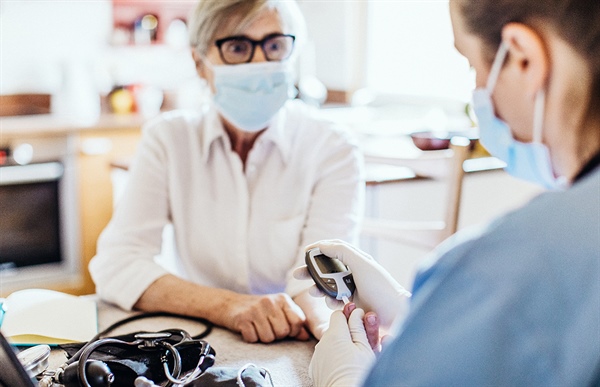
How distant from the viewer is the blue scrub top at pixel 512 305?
54 centimetres

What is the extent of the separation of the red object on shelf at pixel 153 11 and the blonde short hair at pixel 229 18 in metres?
2.26

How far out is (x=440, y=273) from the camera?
562 mm

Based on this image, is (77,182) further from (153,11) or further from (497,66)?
(497,66)

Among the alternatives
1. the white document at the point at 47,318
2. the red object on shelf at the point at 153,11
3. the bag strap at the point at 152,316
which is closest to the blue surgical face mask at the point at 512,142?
the bag strap at the point at 152,316

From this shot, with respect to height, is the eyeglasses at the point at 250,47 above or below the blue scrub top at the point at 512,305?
above

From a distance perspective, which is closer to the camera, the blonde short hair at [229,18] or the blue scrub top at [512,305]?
the blue scrub top at [512,305]

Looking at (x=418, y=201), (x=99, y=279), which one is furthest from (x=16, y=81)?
(x=99, y=279)

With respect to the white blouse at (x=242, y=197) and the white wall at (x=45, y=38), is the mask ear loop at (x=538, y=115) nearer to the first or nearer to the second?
the white blouse at (x=242, y=197)

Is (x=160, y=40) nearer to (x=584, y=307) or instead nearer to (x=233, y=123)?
(x=233, y=123)

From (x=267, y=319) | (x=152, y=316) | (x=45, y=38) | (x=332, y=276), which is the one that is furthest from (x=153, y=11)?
(x=332, y=276)

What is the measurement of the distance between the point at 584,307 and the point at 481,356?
0.09 meters

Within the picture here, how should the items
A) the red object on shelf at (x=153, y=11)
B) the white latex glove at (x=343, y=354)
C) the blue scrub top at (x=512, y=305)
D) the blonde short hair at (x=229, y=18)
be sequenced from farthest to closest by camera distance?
the red object on shelf at (x=153, y=11), the blonde short hair at (x=229, y=18), the white latex glove at (x=343, y=354), the blue scrub top at (x=512, y=305)

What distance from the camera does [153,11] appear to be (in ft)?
12.3

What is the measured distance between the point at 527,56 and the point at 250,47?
0.89m
